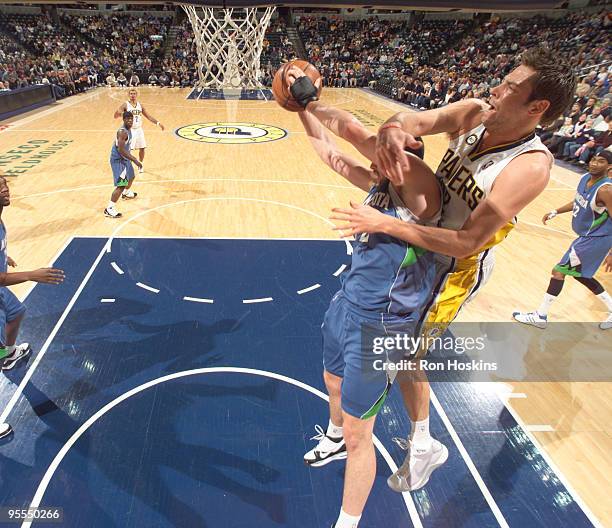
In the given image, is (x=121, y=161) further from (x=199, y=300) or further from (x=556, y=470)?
(x=556, y=470)

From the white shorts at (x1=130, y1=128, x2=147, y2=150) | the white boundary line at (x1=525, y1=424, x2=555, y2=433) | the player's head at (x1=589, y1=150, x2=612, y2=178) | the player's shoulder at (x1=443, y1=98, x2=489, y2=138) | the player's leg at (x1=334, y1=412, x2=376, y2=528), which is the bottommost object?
the white shorts at (x1=130, y1=128, x2=147, y2=150)

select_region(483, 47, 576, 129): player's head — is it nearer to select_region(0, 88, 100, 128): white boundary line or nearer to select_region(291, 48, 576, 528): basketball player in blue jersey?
select_region(291, 48, 576, 528): basketball player in blue jersey

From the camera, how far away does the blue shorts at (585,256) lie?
4414mm

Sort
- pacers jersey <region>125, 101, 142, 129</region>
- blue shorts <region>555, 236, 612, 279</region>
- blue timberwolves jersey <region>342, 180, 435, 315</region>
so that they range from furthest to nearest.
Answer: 1. pacers jersey <region>125, 101, 142, 129</region>
2. blue shorts <region>555, 236, 612, 279</region>
3. blue timberwolves jersey <region>342, 180, 435, 315</region>

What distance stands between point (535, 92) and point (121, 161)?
6467mm

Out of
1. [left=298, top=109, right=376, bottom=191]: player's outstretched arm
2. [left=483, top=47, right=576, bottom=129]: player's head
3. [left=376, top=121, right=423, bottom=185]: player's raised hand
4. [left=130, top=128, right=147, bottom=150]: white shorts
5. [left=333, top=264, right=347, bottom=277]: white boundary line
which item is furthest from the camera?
[left=130, top=128, right=147, bottom=150]: white shorts

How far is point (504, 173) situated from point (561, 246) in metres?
5.88

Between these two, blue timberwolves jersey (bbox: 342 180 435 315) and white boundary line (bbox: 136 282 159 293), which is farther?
white boundary line (bbox: 136 282 159 293)

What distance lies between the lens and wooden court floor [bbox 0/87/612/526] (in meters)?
3.64

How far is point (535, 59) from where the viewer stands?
1.81 metres

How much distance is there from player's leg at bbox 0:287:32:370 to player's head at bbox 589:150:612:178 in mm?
5254

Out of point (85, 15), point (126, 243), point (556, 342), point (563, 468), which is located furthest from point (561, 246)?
point (85, 15)

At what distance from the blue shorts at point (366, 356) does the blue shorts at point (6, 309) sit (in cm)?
284

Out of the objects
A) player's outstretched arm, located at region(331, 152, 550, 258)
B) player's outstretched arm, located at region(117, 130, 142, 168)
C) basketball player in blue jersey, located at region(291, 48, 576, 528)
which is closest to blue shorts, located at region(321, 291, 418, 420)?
basketball player in blue jersey, located at region(291, 48, 576, 528)
